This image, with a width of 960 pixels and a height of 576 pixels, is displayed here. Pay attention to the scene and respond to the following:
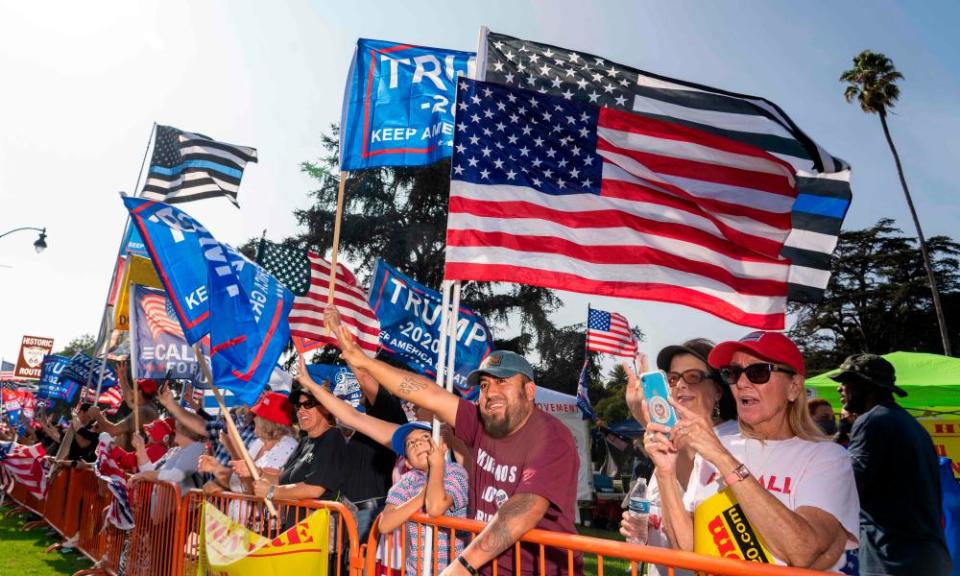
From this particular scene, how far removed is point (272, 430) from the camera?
21.7 feet

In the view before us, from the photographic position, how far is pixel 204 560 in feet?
14.5

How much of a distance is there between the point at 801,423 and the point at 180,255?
481 centimetres

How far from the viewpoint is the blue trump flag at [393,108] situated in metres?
5.96


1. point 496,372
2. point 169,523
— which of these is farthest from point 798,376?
point 169,523

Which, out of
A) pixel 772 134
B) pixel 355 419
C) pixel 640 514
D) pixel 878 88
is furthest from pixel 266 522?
pixel 878 88

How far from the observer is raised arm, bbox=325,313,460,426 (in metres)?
3.92

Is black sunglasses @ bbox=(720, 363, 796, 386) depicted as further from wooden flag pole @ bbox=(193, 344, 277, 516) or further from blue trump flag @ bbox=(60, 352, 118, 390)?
blue trump flag @ bbox=(60, 352, 118, 390)

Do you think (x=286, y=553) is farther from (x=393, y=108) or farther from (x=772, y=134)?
(x=772, y=134)

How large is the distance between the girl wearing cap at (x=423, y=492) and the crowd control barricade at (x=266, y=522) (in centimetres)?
26

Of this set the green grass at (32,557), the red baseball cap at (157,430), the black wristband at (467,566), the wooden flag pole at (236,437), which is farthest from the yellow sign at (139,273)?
the black wristband at (467,566)

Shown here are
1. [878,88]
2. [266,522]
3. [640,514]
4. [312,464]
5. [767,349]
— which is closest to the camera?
[767,349]

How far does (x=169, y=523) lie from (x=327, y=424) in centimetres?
172

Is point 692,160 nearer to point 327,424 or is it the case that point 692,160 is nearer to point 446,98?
point 446,98

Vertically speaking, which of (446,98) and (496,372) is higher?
(446,98)
